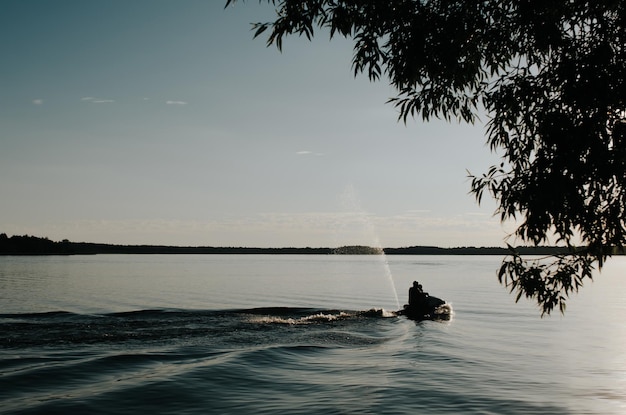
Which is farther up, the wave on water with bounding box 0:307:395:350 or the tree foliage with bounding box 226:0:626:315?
the tree foliage with bounding box 226:0:626:315

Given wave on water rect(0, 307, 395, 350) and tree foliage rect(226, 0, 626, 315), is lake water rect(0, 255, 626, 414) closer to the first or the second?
wave on water rect(0, 307, 395, 350)

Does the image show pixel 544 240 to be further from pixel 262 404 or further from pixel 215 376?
pixel 215 376

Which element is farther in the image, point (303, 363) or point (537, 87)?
point (303, 363)

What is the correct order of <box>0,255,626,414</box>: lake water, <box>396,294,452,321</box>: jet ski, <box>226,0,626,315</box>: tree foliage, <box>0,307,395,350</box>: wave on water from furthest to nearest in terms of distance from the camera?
<box>396,294,452,321</box>: jet ski → <box>0,307,395,350</box>: wave on water → <box>0,255,626,414</box>: lake water → <box>226,0,626,315</box>: tree foliage

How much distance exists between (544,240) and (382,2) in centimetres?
585

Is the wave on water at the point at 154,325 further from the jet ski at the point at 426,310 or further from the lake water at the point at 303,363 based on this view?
the jet ski at the point at 426,310

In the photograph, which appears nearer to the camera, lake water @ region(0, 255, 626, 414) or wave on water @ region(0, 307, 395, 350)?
lake water @ region(0, 255, 626, 414)

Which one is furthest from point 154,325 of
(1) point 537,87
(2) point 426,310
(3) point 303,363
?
(1) point 537,87

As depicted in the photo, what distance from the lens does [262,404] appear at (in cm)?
1502

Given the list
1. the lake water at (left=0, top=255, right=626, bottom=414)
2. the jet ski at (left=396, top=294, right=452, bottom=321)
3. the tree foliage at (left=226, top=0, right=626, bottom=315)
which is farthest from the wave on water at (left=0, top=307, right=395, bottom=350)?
the tree foliage at (left=226, top=0, right=626, bottom=315)

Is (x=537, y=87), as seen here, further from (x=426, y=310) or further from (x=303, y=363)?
(x=426, y=310)

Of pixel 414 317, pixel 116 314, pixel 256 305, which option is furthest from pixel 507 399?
pixel 256 305

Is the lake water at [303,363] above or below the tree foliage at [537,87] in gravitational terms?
below

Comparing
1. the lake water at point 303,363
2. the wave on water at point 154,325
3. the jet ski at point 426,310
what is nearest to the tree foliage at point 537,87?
the lake water at point 303,363
